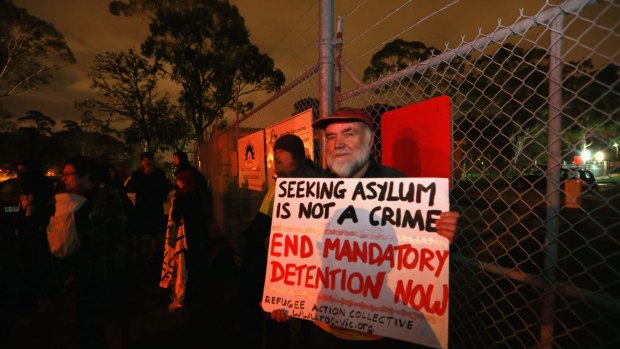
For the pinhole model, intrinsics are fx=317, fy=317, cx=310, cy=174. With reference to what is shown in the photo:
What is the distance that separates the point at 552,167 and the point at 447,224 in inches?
20.8

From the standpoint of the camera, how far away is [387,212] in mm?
1718

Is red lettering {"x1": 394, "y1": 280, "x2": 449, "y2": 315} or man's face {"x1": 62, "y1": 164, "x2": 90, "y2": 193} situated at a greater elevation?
man's face {"x1": 62, "y1": 164, "x2": 90, "y2": 193}

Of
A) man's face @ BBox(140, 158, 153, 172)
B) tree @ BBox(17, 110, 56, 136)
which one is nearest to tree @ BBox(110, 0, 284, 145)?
man's face @ BBox(140, 158, 153, 172)

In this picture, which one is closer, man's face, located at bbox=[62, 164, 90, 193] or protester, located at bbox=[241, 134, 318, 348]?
protester, located at bbox=[241, 134, 318, 348]

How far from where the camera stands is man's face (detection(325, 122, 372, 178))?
2.09 m

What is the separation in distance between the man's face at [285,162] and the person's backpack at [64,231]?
2020 millimetres

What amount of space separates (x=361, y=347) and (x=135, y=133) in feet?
92.1

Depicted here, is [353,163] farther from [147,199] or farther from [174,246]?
[147,199]

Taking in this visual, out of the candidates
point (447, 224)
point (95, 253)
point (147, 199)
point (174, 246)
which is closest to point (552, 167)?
point (447, 224)

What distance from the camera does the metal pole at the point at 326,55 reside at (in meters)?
2.71

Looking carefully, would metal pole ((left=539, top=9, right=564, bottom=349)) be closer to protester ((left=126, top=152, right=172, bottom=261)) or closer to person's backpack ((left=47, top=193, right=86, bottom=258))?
person's backpack ((left=47, top=193, right=86, bottom=258))

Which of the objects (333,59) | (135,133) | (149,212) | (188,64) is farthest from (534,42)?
(135,133)

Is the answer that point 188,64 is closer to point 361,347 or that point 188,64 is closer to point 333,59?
point 333,59

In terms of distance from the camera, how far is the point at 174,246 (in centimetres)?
428
